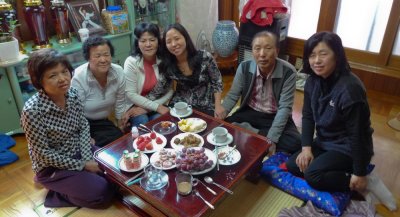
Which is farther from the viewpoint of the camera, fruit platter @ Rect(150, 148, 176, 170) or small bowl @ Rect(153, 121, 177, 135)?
small bowl @ Rect(153, 121, 177, 135)

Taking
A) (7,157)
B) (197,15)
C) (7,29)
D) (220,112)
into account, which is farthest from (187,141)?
(197,15)

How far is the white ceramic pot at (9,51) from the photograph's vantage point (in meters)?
2.08

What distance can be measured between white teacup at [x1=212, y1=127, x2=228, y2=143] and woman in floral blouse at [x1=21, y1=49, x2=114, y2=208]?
0.64m

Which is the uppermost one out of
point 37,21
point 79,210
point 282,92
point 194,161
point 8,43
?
point 37,21

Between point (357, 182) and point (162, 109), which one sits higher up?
point (162, 109)

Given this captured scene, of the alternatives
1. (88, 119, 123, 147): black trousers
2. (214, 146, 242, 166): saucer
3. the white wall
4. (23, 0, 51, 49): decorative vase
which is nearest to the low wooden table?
(214, 146, 242, 166): saucer

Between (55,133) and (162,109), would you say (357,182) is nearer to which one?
(162,109)

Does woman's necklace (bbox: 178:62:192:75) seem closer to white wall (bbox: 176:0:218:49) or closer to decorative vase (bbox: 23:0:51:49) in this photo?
decorative vase (bbox: 23:0:51:49)

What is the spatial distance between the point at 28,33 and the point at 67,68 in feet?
4.37

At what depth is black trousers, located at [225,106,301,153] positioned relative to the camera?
194 centimetres

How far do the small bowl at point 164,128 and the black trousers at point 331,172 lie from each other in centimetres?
77

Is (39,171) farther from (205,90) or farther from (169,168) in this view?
(205,90)

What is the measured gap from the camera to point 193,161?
142cm

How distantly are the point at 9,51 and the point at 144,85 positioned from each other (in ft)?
3.05
